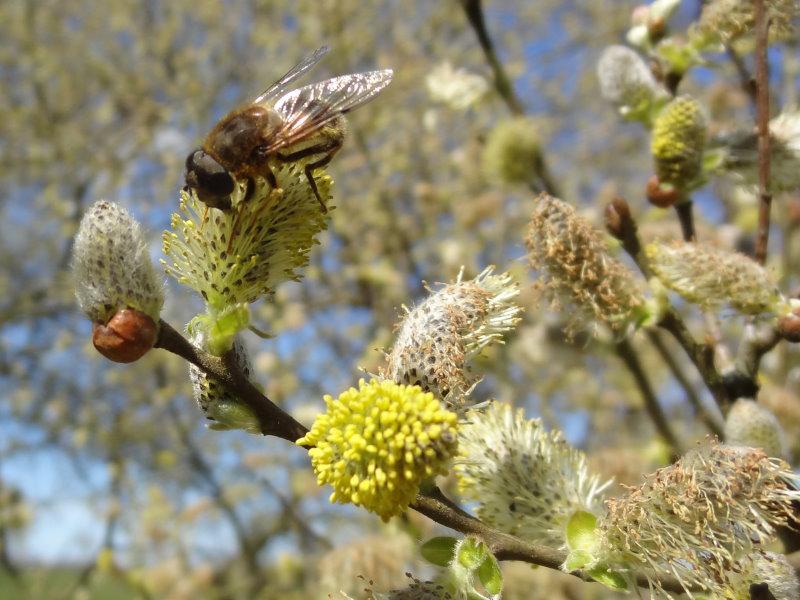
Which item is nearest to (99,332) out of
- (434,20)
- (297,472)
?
(297,472)

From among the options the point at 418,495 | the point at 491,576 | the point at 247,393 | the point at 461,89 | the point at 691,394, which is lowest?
the point at 691,394

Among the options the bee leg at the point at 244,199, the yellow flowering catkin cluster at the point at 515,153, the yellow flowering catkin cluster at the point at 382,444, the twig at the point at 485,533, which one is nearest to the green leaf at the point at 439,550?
the twig at the point at 485,533

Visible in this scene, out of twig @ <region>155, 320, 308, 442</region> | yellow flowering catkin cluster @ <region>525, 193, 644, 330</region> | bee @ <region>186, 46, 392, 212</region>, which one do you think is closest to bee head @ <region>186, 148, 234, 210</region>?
bee @ <region>186, 46, 392, 212</region>

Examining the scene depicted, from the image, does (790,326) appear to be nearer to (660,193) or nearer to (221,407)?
(660,193)

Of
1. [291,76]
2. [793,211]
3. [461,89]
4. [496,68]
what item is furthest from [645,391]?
[793,211]

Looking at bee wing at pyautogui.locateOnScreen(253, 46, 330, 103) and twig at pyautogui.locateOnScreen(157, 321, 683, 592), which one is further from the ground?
bee wing at pyautogui.locateOnScreen(253, 46, 330, 103)

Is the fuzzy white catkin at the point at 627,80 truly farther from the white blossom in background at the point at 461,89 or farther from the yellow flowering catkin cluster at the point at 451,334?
the white blossom in background at the point at 461,89

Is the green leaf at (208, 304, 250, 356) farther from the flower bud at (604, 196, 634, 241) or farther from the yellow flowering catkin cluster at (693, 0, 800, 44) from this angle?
the yellow flowering catkin cluster at (693, 0, 800, 44)
